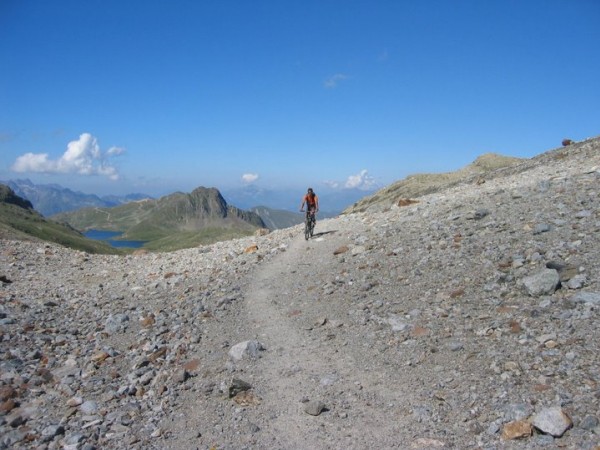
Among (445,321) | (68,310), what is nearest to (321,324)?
(445,321)

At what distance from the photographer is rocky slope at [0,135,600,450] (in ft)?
28.4

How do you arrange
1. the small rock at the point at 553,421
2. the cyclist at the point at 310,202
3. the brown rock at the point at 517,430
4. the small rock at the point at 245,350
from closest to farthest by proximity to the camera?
the small rock at the point at 553,421, the brown rock at the point at 517,430, the small rock at the point at 245,350, the cyclist at the point at 310,202

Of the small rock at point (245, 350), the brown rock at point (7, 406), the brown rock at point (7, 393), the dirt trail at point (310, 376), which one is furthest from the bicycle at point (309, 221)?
the brown rock at point (7, 406)

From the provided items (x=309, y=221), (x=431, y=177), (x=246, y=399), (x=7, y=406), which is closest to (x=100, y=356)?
(x=7, y=406)

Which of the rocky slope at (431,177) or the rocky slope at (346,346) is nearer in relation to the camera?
the rocky slope at (346,346)

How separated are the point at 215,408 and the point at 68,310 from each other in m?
11.2

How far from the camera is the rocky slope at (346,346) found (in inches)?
341

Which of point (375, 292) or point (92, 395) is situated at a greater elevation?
point (375, 292)

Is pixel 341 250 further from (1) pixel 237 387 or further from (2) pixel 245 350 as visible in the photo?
(1) pixel 237 387

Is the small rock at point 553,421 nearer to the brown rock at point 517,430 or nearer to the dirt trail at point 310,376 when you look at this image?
the brown rock at point 517,430

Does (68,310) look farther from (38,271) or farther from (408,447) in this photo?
(408,447)

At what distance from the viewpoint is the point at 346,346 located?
1228cm

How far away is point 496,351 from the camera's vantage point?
400 inches

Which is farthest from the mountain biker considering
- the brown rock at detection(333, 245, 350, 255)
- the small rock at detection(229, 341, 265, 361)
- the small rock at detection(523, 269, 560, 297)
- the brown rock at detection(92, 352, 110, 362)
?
the brown rock at detection(92, 352, 110, 362)
